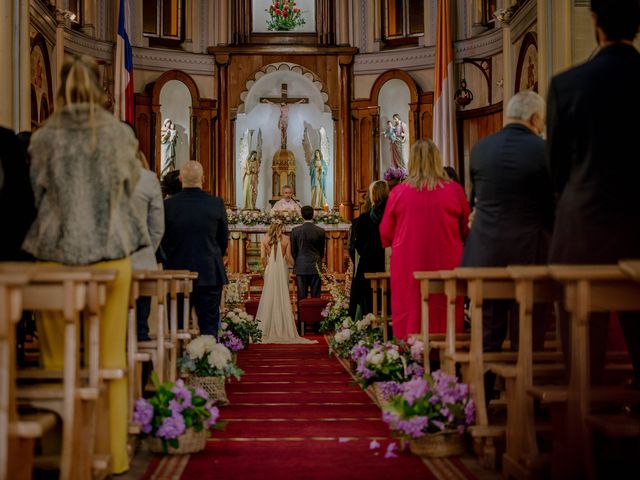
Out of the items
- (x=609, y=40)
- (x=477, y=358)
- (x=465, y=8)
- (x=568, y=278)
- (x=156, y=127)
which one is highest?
(x=465, y=8)

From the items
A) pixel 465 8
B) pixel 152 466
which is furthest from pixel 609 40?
pixel 465 8

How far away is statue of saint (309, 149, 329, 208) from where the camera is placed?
1719cm

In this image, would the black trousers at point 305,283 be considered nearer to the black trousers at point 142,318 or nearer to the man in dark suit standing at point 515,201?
the black trousers at point 142,318

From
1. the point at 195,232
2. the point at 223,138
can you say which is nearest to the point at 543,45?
the point at 195,232

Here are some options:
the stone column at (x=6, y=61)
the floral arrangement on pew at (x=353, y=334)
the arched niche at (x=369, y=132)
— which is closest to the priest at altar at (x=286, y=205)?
the arched niche at (x=369, y=132)

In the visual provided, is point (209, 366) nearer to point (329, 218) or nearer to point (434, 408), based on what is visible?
point (434, 408)

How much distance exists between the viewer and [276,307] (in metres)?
10.9

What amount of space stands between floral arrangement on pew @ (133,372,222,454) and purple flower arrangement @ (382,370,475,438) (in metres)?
0.89

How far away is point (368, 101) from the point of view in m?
16.7

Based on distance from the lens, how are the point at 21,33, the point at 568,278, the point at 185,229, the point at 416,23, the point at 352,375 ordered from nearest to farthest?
the point at 568,278 < the point at 185,229 < the point at 352,375 < the point at 21,33 < the point at 416,23

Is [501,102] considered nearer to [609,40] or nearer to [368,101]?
[368,101]

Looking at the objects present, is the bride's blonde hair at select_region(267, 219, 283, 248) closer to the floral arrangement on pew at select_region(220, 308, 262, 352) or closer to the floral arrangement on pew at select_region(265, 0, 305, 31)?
the floral arrangement on pew at select_region(220, 308, 262, 352)

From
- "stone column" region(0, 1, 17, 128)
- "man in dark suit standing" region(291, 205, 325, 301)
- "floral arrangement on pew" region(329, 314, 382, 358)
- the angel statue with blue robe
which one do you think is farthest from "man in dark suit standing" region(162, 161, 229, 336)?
the angel statue with blue robe

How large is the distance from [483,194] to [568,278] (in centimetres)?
155
